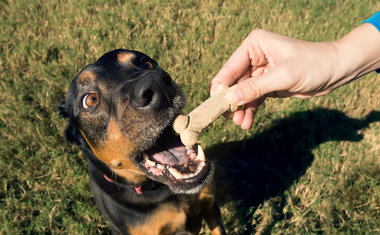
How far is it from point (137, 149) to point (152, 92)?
1.67 ft

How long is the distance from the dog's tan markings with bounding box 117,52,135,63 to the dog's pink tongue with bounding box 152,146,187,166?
3.40 ft

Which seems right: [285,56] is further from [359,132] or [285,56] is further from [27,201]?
[27,201]

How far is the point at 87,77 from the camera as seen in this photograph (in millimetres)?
2926

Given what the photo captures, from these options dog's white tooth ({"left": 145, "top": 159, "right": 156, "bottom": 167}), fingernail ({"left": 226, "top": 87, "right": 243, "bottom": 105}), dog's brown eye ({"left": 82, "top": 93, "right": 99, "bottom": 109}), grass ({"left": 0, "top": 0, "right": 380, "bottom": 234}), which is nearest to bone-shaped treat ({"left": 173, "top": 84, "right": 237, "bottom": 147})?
fingernail ({"left": 226, "top": 87, "right": 243, "bottom": 105})

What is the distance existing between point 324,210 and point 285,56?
6.49 ft

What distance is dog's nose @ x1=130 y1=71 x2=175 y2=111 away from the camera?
7.38 ft

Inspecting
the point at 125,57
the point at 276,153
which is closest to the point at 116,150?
the point at 125,57

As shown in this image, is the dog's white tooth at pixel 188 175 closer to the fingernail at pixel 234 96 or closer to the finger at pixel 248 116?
the fingernail at pixel 234 96

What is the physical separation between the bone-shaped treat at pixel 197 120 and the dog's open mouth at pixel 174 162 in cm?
22

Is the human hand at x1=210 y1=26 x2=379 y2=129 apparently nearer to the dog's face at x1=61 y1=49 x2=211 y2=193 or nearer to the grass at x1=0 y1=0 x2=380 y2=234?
the dog's face at x1=61 y1=49 x2=211 y2=193

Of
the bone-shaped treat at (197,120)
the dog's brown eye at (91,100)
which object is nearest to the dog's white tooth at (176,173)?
the bone-shaped treat at (197,120)

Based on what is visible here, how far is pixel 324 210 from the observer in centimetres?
365

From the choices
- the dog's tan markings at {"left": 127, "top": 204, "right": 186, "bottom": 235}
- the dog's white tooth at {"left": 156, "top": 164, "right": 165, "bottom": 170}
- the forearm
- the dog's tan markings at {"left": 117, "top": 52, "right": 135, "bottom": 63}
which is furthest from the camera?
the dog's tan markings at {"left": 117, "top": 52, "right": 135, "bottom": 63}

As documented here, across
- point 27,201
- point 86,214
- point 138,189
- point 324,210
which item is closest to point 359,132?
point 324,210
